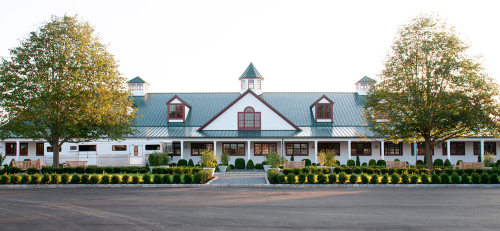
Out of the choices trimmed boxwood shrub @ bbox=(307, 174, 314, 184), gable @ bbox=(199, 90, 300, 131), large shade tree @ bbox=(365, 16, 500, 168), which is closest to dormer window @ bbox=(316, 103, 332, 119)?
gable @ bbox=(199, 90, 300, 131)

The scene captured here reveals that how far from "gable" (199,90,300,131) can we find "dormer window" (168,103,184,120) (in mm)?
3460

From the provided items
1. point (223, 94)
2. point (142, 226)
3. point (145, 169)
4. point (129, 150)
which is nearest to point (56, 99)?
point (145, 169)

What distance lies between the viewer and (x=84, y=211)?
38.9ft

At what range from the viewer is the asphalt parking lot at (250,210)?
9.84m

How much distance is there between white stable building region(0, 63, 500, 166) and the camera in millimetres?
31312

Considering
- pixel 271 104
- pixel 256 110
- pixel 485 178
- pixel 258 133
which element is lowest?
pixel 485 178

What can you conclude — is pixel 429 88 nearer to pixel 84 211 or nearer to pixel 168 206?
pixel 168 206

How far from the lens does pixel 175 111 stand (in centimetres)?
3650

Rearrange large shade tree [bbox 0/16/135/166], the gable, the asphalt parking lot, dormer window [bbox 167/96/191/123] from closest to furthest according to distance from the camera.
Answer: the asphalt parking lot < large shade tree [bbox 0/16/135/166] < the gable < dormer window [bbox 167/96/191/123]

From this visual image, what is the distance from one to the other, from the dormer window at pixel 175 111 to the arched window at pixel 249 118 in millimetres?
5904

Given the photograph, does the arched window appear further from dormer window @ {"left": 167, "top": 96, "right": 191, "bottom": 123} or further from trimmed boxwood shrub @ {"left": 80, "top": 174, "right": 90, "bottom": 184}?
trimmed boxwood shrub @ {"left": 80, "top": 174, "right": 90, "bottom": 184}

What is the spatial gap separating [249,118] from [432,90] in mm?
15804

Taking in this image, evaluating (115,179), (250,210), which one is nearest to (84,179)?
(115,179)

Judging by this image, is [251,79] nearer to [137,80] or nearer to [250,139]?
[250,139]
